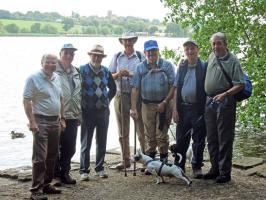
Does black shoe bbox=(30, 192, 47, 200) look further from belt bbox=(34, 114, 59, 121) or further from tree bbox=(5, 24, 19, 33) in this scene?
tree bbox=(5, 24, 19, 33)

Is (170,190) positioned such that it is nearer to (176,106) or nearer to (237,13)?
(176,106)

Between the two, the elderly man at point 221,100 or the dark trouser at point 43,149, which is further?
the elderly man at point 221,100

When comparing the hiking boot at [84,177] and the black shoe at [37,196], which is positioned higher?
the black shoe at [37,196]

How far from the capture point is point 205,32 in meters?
12.4

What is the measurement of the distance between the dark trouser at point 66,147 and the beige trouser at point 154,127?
1247 mm

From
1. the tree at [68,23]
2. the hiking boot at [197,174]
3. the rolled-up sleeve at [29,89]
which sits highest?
the tree at [68,23]

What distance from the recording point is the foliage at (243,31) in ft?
39.2

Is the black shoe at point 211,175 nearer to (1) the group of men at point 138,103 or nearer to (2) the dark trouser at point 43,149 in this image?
(1) the group of men at point 138,103

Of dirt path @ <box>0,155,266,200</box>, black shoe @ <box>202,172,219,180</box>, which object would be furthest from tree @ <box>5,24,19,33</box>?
black shoe @ <box>202,172,219,180</box>

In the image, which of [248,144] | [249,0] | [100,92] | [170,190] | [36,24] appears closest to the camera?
[170,190]

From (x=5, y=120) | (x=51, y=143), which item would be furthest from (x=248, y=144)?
(x=5, y=120)

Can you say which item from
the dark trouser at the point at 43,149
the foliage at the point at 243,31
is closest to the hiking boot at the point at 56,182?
the dark trouser at the point at 43,149

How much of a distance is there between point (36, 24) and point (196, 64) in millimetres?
65854

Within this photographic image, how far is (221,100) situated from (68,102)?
237cm
